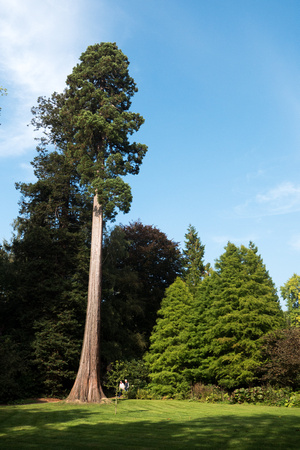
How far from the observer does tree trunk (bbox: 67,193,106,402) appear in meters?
19.0

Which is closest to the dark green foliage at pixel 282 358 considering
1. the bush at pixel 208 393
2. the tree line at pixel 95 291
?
the tree line at pixel 95 291

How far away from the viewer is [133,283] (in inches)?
1230

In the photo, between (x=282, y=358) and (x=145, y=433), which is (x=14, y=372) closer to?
(x=282, y=358)

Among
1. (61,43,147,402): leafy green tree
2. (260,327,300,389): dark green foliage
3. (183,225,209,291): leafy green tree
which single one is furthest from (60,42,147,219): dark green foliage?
(183,225,209,291): leafy green tree

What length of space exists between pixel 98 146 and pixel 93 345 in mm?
10996

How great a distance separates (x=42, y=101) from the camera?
3116cm

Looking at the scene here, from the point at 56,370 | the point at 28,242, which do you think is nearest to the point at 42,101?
the point at 28,242

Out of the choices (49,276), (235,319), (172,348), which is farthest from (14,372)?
(235,319)

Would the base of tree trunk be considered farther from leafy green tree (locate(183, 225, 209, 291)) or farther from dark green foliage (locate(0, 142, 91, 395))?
leafy green tree (locate(183, 225, 209, 291))

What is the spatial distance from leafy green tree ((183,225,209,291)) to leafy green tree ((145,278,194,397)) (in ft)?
33.5

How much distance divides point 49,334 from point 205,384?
34.2ft

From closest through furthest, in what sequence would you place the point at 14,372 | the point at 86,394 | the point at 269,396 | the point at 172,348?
the point at 86,394, the point at 269,396, the point at 14,372, the point at 172,348

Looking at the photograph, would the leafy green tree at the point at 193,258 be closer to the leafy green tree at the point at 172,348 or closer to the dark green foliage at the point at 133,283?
the dark green foliage at the point at 133,283

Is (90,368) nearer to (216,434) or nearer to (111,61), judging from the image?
(216,434)
